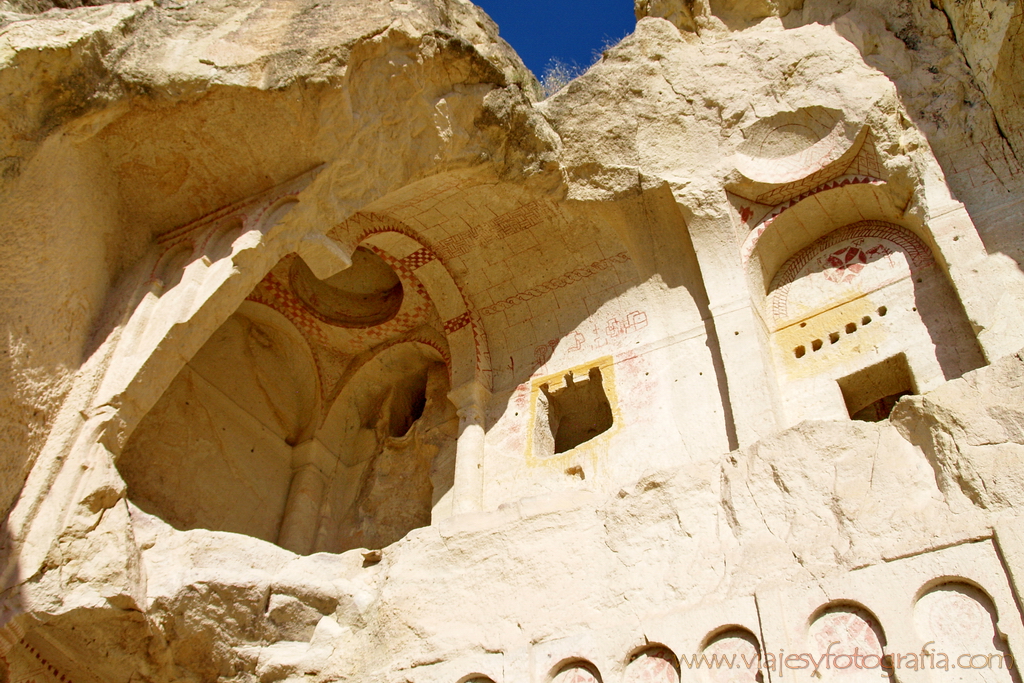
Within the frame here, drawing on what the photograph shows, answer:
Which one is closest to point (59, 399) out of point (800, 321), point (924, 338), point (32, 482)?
point (32, 482)

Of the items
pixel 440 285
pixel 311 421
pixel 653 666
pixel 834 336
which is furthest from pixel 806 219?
pixel 311 421

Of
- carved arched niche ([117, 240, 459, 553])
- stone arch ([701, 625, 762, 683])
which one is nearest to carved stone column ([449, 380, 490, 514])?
carved arched niche ([117, 240, 459, 553])

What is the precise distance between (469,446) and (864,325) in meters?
3.50

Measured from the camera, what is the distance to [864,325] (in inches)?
295

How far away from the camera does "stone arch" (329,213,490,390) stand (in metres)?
8.67

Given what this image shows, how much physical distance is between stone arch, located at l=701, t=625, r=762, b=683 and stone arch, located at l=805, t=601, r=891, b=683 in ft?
1.03

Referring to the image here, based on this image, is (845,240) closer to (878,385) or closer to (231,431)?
(878,385)

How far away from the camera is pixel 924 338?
23.3 ft

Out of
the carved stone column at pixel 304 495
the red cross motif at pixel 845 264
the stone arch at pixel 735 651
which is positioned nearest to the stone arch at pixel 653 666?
the stone arch at pixel 735 651

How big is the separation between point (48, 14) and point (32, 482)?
321 cm

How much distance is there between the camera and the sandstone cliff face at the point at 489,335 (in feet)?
18.3

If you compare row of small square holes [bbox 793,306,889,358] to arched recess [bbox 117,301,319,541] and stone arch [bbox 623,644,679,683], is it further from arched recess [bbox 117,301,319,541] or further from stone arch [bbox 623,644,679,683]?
arched recess [bbox 117,301,319,541]

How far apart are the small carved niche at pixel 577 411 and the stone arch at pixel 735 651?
10.2 feet

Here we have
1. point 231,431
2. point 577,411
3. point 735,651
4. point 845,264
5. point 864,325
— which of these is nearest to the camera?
point 735,651
